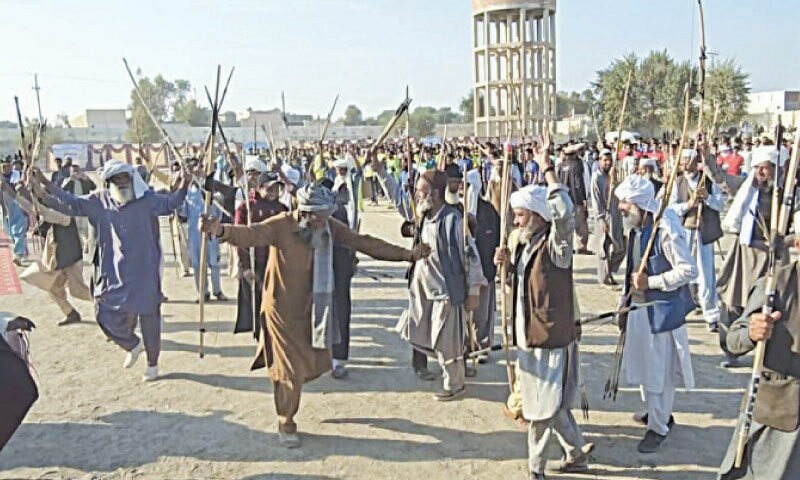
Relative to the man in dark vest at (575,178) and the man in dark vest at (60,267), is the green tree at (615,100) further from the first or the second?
the man in dark vest at (60,267)

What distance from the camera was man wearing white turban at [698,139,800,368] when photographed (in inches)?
234

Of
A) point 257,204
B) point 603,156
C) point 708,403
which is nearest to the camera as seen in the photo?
point 708,403

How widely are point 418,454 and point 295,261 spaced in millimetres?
1536

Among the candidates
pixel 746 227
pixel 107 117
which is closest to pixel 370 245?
pixel 746 227

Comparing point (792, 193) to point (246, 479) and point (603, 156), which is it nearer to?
point (246, 479)

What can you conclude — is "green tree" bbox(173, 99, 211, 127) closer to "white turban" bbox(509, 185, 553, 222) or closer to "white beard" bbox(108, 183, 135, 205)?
"white beard" bbox(108, 183, 135, 205)

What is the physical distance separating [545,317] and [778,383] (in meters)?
1.26

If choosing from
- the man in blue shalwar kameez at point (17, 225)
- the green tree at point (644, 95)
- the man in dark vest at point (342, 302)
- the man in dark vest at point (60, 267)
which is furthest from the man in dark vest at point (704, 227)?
the green tree at point (644, 95)

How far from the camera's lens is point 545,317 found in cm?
410

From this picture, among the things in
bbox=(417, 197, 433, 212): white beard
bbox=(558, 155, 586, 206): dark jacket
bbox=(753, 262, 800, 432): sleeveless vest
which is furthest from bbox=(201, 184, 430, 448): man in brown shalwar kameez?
bbox=(558, 155, 586, 206): dark jacket

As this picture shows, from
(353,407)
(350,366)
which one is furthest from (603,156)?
(353,407)

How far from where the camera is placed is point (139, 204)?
20.6 feet

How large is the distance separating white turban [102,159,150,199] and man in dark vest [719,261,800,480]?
492 cm

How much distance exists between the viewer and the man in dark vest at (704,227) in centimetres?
731
